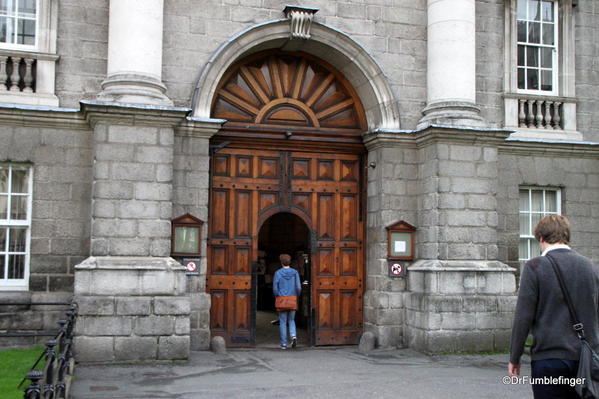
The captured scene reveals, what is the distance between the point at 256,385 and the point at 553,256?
17.0 ft

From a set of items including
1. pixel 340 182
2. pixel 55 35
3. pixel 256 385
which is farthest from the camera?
pixel 340 182

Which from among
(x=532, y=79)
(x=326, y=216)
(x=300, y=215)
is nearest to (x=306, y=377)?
(x=300, y=215)

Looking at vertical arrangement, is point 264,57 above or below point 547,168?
above

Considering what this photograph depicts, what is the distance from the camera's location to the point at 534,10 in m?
15.0

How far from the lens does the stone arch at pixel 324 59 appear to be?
12.8 meters

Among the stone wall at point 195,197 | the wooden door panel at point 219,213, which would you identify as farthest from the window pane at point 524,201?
the stone wall at point 195,197

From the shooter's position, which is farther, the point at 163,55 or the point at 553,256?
the point at 163,55

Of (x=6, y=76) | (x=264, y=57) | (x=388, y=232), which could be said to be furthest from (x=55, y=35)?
(x=388, y=232)

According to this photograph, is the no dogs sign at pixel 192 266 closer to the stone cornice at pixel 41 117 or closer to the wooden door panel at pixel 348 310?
the stone cornice at pixel 41 117

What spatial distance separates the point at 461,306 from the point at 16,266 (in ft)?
24.2

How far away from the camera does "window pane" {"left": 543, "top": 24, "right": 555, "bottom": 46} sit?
49.4 ft

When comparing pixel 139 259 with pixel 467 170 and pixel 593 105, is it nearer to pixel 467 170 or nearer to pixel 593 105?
pixel 467 170

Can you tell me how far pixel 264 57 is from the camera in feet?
45.7

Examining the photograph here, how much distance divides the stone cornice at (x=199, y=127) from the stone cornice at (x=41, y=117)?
155 cm
